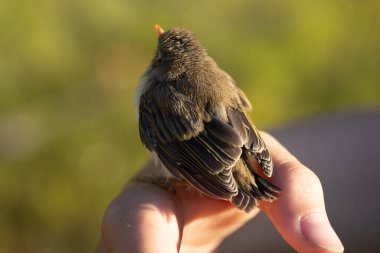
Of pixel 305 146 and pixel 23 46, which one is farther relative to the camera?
pixel 23 46

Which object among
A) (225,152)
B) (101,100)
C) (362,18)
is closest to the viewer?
(225,152)

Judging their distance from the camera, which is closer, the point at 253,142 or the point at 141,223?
the point at 141,223

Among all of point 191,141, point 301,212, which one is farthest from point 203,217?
point 301,212

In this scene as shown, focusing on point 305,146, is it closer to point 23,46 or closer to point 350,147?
point 350,147

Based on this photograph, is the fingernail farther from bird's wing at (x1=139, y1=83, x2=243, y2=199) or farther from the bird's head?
the bird's head

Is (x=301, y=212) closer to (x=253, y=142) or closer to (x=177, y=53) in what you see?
(x=253, y=142)

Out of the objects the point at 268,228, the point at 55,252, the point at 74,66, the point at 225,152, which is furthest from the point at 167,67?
the point at 74,66
